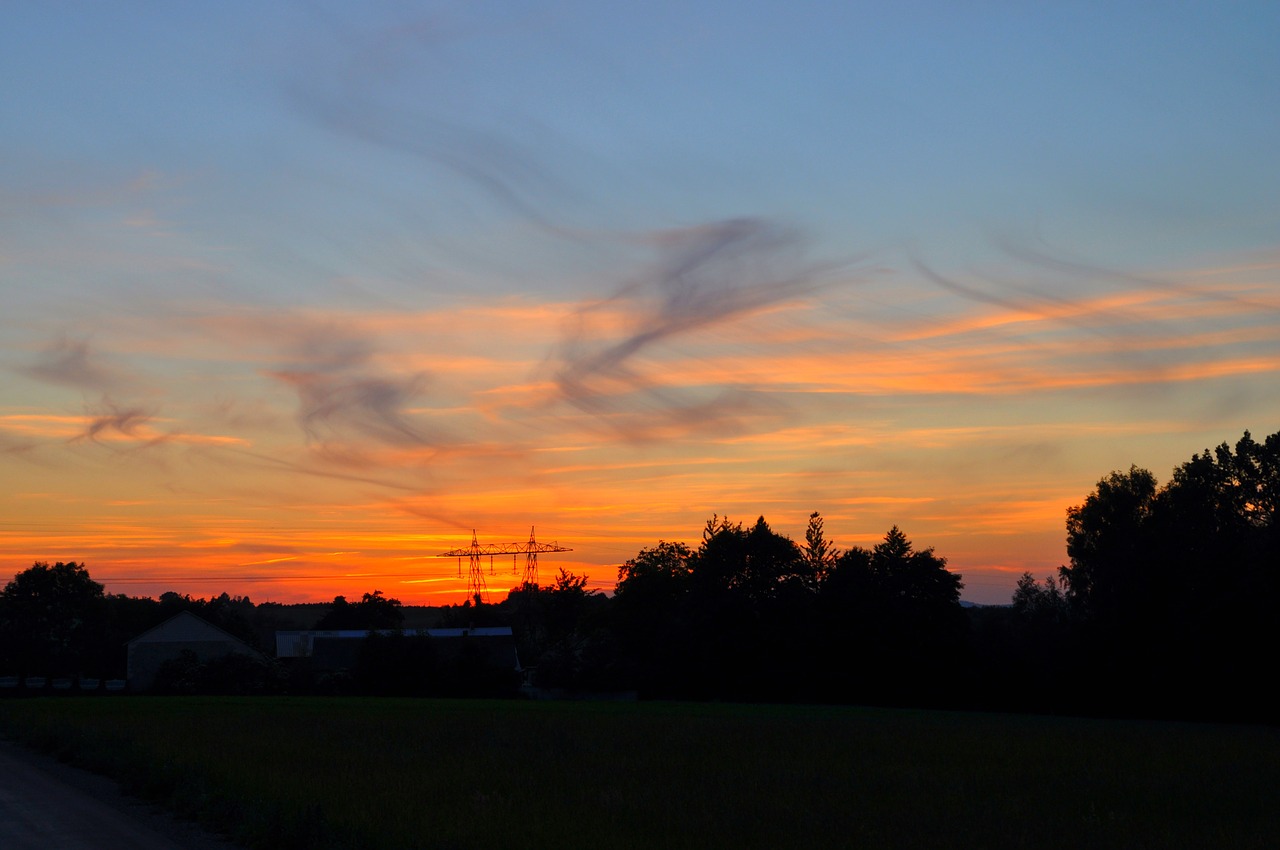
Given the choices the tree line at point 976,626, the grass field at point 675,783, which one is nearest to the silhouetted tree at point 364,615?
the tree line at point 976,626

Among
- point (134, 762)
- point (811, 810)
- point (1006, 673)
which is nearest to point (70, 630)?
point (1006, 673)

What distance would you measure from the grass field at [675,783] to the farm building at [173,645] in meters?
51.2

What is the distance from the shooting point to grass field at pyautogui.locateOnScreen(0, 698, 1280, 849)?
54.4ft

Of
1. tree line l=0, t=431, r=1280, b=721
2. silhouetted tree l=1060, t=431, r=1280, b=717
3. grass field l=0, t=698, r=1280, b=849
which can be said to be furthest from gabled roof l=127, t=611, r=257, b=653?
silhouetted tree l=1060, t=431, r=1280, b=717

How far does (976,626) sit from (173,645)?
6526cm

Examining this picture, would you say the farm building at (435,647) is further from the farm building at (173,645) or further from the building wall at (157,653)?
the building wall at (157,653)

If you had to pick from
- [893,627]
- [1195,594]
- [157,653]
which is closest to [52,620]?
[157,653]

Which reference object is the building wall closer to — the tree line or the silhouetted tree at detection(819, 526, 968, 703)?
the tree line

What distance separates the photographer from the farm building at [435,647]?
3327 inches

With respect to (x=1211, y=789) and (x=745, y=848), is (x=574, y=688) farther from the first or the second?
(x=745, y=848)

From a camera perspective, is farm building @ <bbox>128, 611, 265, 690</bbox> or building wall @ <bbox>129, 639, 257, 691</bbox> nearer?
building wall @ <bbox>129, 639, 257, 691</bbox>

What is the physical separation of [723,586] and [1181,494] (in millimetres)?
35006

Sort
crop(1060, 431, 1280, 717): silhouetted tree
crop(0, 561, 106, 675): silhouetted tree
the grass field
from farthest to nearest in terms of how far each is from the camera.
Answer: crop(0, 561, 106, 675): silhouetted tree → crop(1060, 431, 1280, 717): silhouetted tree → the grass field

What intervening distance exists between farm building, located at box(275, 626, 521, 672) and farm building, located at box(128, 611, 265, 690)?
7157mm
